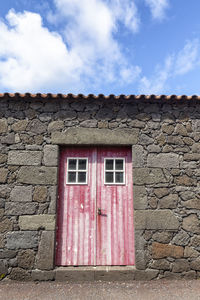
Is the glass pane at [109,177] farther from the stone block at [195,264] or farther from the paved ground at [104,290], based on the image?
the stone block at [195,264]

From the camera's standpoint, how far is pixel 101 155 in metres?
3.91

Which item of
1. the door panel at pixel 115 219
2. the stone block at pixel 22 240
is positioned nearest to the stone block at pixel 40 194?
the stone block at pixel 22 240

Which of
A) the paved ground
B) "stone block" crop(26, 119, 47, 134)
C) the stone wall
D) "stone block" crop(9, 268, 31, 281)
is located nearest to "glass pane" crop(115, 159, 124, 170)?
the stone wall

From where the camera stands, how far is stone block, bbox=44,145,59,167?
3.70 meters

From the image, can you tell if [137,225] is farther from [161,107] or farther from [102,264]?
[161,107]

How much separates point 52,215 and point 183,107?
3093 mm

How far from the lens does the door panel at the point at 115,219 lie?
140 inches

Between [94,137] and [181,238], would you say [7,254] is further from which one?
[181,238]

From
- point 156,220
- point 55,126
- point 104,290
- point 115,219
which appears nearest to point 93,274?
point 104,290

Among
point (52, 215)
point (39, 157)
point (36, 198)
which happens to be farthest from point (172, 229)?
point (39, 157)

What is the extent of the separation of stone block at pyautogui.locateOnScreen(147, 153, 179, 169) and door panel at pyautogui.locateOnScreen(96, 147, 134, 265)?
15.0 inches

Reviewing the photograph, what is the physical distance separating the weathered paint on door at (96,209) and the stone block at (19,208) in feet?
1.53

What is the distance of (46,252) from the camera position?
11.1 feet

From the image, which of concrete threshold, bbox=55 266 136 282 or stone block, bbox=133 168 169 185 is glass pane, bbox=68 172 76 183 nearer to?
stone block, bbox=133 168 169 185
